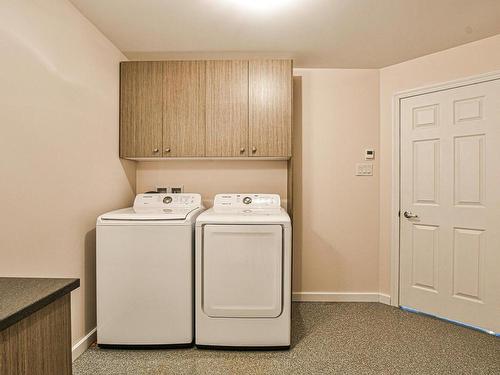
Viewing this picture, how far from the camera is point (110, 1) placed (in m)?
1.87

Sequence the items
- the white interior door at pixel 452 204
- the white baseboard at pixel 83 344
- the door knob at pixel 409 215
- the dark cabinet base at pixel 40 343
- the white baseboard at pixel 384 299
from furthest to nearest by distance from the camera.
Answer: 1. the white baseboard at pixel 384 299
2. the door knob at pixel 409 215
3. the white interior door at pixel 452 204
4. the white baseboard at pixel 83 344
5. the dark cabinet base at pixel 40 343

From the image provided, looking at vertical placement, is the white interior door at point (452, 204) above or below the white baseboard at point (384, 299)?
above

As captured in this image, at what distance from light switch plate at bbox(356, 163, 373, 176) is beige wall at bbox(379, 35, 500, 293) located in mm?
106

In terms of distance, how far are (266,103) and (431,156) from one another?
1.54 meters

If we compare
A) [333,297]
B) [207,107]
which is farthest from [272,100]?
[333,297]

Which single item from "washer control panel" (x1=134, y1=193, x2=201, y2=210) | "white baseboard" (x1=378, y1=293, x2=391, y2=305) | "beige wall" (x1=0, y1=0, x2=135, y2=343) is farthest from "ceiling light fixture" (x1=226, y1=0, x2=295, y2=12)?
"white baseboard" (x1=378, y1=293, x2=391, y2=305)

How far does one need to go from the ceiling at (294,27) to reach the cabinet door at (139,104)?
0.18 meters

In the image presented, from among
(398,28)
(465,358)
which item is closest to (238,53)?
(398,28)

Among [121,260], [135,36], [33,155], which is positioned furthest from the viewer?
[135,36]

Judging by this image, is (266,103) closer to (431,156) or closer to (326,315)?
(431,156)

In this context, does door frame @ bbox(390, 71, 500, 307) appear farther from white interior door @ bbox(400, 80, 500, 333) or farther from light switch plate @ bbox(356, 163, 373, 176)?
light switch plate @ bbox(356, 163, 373, 176)

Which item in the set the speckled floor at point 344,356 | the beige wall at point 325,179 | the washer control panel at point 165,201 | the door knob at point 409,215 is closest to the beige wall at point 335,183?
the beige wall at point 325,179

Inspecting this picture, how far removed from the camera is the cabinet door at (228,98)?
2557 millimetres

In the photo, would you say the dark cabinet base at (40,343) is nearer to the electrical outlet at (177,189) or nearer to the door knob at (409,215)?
the electrical outlet at (177,189)
